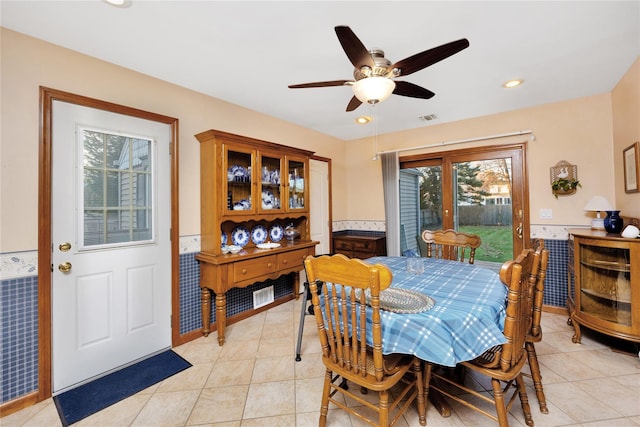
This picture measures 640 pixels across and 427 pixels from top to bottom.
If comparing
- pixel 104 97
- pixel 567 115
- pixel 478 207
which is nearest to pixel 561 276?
pixel 478 207

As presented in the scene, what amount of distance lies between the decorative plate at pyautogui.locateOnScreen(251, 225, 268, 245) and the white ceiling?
1.46m

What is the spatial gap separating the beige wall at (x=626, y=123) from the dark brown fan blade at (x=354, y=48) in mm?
2434

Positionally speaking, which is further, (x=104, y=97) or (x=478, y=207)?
(x=478, y=207)

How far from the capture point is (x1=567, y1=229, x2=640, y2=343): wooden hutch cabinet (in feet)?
6.95

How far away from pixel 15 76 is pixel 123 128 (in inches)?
24.2

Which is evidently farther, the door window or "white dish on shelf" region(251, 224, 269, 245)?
"white dish on shelf" region(251, 224, 269, 245)

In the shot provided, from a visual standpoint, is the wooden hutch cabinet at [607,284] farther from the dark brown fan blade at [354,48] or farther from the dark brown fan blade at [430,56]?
the dark brown fan blade at [354,48]

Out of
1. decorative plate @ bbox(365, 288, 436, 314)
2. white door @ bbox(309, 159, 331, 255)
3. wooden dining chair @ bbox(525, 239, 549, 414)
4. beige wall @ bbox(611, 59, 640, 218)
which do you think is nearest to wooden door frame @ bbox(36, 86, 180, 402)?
decorative plate @ bbox(365, 288, 436, 314)

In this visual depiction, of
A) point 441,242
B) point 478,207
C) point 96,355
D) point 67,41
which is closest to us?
point 67,41

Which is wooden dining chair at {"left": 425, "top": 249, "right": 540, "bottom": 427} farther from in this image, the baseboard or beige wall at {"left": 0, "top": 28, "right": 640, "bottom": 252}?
the baseboard

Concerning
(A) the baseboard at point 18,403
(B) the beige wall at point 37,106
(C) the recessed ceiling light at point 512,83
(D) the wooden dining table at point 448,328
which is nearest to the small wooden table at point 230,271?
(B) the beige wall at point 37,106

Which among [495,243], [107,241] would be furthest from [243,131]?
[495,243]

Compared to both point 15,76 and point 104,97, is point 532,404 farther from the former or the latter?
point 15,76

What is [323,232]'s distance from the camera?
13.9 ft
